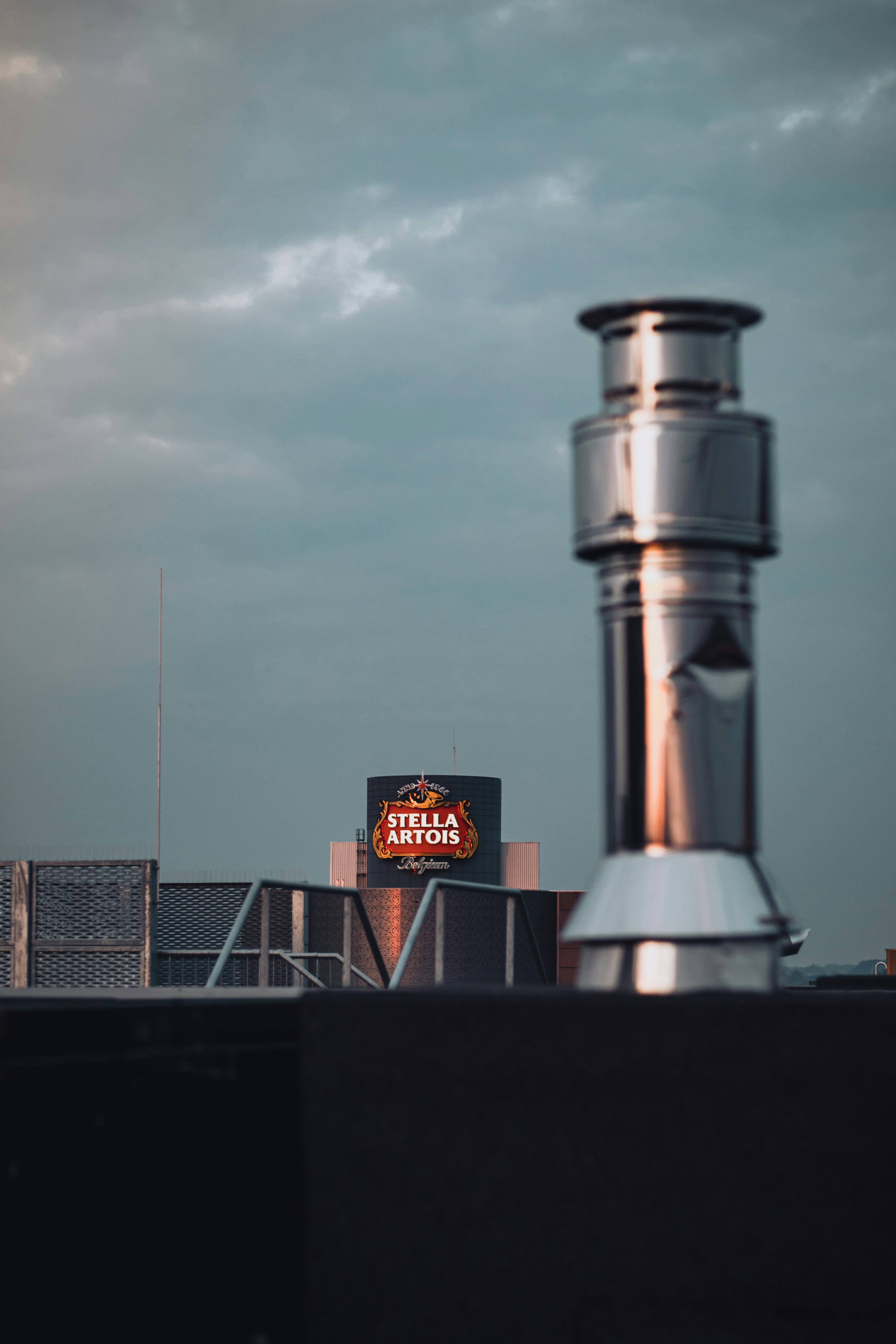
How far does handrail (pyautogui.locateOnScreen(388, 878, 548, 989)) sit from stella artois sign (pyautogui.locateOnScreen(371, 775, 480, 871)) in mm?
48196

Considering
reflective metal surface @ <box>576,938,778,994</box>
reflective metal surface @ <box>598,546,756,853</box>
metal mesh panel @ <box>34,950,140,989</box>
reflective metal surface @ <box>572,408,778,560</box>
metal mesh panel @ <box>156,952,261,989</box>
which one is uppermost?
reflective metal surface @ <box>572,408,778,560</box>

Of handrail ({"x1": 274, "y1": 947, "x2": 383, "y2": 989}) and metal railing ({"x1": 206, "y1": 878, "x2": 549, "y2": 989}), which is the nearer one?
metal railing ({"x1": 206, "y1": 878, "x2": 549, "y2": 989})

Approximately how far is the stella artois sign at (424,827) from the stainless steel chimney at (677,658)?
54.4 m

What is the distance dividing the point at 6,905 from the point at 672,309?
16.3m

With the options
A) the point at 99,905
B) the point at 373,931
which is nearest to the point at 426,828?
the point at 99,905

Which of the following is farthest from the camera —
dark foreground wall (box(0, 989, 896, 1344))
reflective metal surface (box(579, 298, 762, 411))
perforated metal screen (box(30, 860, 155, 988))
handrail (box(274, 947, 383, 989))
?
perforated metal screen (box(30, 860, 155, 988))

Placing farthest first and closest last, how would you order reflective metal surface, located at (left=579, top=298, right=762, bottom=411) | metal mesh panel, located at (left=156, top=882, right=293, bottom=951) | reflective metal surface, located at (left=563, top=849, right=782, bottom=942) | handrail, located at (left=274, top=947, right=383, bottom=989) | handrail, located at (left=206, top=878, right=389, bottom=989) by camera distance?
metal mesh panel, located at (left=156, top=882, right=293, bottom=951)
handrail, located at (left=274, top=947, right=383, bottom=989)
handrail, located at (left=206, top=878, right=389, bottom=989)
reflective metal surface, located at (left=579, top=298, right=762, bottom=411)
reflective metal surface, located at (left=563, top=849, right=782, bottom=942)

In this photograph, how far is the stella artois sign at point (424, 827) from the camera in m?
58.6

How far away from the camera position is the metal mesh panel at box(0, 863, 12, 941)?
18.8 metres

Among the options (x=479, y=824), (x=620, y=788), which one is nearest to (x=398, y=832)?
(x=479, y=824)

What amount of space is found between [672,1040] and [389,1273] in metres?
0.90

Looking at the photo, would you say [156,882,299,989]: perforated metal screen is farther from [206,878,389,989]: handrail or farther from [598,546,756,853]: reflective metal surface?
[598,546,756,853]: reflective metal surface

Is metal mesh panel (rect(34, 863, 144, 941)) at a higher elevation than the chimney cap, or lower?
lower

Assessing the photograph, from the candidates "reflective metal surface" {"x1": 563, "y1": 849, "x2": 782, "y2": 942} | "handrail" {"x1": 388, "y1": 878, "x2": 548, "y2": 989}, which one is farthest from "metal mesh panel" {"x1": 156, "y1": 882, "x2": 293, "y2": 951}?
"reflective metal surface" {"x1": 563, "y1": 849, "x2": 782, "y2": 942}
